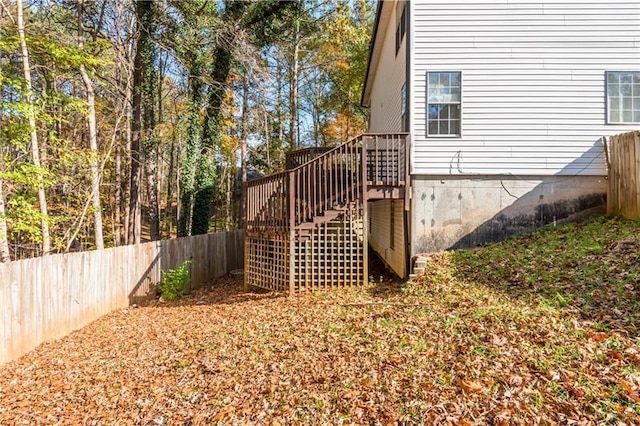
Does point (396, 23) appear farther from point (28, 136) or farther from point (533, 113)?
point (28, 136)

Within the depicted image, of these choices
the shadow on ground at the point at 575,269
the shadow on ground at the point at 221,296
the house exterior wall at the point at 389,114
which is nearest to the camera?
the shadow on ground at the point at 575,269

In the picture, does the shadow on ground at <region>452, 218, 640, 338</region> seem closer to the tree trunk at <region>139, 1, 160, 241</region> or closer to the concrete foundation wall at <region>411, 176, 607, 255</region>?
the concrete foundation wall at <region>411, 176, 607, 255</region>

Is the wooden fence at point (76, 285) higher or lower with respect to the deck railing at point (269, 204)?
lower

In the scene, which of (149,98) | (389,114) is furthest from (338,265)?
(149,98)

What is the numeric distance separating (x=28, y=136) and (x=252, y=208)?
5.14m

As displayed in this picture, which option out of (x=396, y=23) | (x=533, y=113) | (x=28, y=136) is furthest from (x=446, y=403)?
(x=396, y=23)

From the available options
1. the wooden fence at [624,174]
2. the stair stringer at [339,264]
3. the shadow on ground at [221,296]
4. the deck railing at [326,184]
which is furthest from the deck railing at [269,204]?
the wooden fence at [624,174]

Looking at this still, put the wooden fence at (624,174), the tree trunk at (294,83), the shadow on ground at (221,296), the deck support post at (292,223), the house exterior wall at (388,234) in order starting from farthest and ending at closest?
the tree trunk at (294,83) < the house exterior wall at (388,234) < the shadow on ground at (221,296) < the deck support post at (292,223) < the wooden fence at (624,174)

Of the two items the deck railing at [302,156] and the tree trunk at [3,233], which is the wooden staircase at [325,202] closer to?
the deck railing at [302,156]

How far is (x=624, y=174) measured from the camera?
7852 mm

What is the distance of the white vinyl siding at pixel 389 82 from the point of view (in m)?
10.5

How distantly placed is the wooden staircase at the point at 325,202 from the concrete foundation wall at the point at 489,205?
756 mm

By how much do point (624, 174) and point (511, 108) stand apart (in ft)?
8.65

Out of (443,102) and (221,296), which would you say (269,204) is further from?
(443,102)
